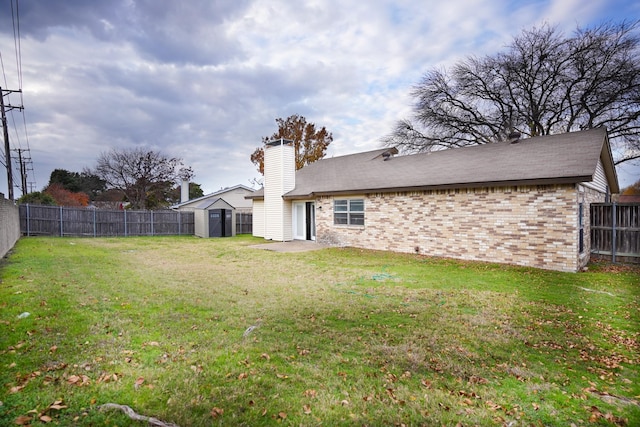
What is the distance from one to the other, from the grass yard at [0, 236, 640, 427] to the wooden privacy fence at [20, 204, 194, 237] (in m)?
12.6

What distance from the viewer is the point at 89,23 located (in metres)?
10.2

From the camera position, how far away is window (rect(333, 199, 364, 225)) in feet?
46.8

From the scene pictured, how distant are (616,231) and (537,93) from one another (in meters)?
14.6

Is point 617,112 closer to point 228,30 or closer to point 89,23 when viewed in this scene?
point 228,30

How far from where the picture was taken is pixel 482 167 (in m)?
11.5

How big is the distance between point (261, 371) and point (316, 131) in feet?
104

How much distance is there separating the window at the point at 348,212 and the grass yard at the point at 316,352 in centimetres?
678

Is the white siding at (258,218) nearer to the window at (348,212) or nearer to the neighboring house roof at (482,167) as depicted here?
the neighboring house roof at (482,167)

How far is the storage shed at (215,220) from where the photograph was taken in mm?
20672

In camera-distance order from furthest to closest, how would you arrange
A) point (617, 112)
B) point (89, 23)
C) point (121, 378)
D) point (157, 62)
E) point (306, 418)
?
1. point (617, 112)
2. point (157, 62)
3. point (89, 23)
4. point (121, 378)
5. point (306, 418)

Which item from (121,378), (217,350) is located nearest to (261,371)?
(217,350)

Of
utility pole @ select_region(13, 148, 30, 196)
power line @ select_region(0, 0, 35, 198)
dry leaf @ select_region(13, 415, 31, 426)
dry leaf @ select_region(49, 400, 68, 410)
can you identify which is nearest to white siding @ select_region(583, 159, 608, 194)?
dry leaf @ select_region(49, 400, 68, 410)

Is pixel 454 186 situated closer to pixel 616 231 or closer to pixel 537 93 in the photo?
pixel 616 231

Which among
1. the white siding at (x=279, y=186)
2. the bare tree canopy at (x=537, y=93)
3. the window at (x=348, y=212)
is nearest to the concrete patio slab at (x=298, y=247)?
the window at (x=348, y=212)
